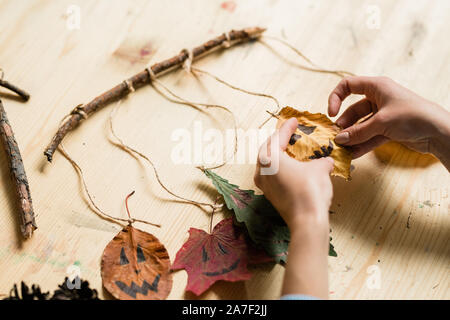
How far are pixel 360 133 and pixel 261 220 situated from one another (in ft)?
0.86

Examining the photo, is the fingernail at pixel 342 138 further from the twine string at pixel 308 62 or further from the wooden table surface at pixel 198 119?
the twine string at pixel 308 62

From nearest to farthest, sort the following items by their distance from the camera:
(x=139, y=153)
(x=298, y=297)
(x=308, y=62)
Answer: (x=298, y=297) < (x=139, y=153) < (x=308, y=62)

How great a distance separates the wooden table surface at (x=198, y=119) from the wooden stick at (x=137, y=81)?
2cm

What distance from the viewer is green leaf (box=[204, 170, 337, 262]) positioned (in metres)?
0.78

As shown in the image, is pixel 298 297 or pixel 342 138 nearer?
pixel 298 297

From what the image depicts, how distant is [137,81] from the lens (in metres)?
1.01

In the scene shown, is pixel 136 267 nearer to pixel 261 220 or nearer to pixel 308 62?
pixel 261 220

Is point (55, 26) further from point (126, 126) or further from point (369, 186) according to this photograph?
point (369, 186)

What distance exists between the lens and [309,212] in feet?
2.32

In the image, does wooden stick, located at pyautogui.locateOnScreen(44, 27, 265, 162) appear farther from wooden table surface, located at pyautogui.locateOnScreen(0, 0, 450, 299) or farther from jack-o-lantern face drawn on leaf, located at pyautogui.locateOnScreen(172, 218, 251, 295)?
jack-o-lantern face drawn on leaf, located at pyautogui.locateOnScreen(172, 218, 251, 295)

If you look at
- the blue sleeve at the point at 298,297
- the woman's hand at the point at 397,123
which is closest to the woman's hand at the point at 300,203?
the blue sleeve at the point at 298,297

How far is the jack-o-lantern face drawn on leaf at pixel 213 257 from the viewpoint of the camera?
762mm

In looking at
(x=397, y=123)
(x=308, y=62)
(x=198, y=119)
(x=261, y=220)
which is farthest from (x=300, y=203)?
(x=308, y=62)

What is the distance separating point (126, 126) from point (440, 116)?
683 mm
